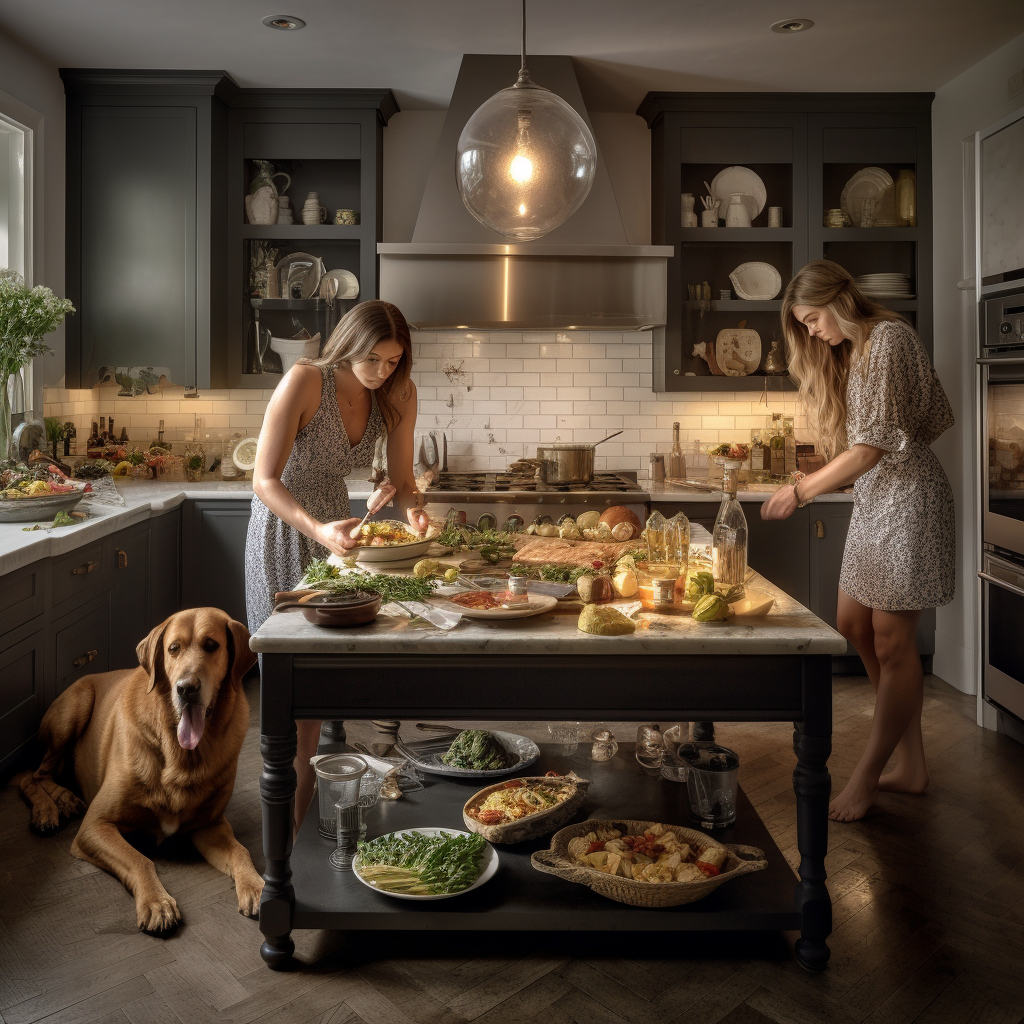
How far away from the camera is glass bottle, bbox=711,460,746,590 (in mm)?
2246

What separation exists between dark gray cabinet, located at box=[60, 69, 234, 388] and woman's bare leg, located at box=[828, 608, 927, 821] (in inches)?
137

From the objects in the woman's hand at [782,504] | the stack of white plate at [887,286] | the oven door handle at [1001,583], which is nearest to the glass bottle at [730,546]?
the woman's hand at [782,504]

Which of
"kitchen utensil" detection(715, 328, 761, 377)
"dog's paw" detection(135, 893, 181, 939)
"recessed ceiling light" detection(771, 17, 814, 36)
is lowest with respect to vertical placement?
"dog's paw" detection(135, 893, 181, 939)

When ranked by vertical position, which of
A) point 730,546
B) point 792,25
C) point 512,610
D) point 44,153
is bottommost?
point 512,610

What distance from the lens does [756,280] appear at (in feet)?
16.6

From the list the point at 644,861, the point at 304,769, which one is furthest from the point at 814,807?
the point at 304,769

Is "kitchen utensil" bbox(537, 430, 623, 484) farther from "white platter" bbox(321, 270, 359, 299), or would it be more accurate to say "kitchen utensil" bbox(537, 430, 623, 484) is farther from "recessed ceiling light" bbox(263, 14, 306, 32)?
"recessed ceiling light" bbox(263, 14, 306, 32)

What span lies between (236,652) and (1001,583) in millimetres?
2937

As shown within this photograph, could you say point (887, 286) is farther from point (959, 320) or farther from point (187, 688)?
point (187, 688)

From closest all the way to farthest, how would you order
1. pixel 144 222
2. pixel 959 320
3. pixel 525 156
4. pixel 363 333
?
pixel 525 156, pixel 363 333, pixel 959 320, pixel 144 222

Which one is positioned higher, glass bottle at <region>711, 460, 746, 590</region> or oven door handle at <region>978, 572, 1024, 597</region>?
glass bottle at <region>711, 460, 746, 590</region>

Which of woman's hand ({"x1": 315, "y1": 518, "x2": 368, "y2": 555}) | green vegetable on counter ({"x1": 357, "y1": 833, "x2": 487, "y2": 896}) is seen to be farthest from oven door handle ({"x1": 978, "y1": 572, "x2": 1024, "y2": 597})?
woman's hand ({"x1": 315, "y1": 518, "x2": 368, "y2": 555})

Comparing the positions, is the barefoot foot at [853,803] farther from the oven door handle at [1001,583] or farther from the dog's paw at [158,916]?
the dog's paw at [158,916]

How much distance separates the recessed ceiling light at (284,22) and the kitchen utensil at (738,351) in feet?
8.52
